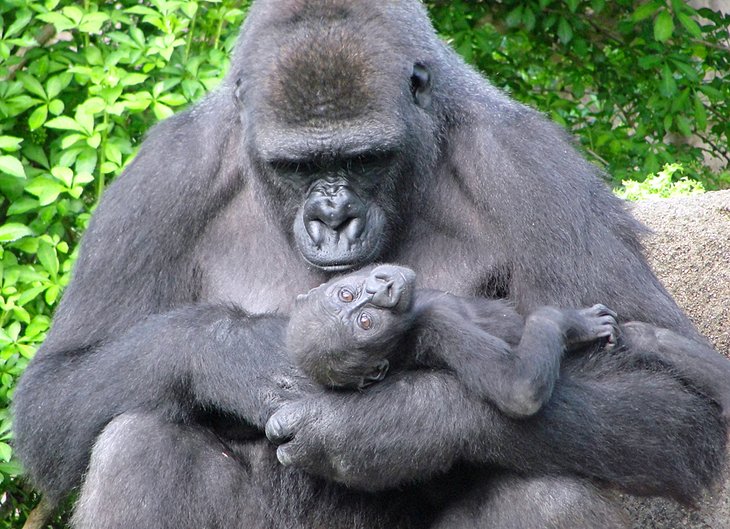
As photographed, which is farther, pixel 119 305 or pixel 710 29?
pixel 710 29

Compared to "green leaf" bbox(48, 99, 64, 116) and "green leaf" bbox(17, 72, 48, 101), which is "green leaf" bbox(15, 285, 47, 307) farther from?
"green leaf" bbox(17, 72, 48, 101)

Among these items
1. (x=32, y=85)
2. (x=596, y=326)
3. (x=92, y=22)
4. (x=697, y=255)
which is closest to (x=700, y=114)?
(x=697, y=255)

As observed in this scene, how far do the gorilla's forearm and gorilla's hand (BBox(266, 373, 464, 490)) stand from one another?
0.17 m

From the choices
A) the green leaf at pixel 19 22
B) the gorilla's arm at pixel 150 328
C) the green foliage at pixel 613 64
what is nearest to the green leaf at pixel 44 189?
the green leaf at pixel 19 22

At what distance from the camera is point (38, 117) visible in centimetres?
554

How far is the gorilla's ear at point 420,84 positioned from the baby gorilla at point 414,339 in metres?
0.73

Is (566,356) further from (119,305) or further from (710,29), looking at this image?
(710,29)

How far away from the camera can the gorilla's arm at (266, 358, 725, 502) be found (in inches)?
150

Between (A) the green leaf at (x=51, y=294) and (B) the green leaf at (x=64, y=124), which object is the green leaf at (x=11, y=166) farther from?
(A) the green leaf at (x=51, y=294)

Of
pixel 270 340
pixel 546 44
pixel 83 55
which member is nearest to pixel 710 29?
pixel 546 44

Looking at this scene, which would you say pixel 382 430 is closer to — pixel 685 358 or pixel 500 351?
pixel 500 351

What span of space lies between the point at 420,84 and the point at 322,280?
745mm

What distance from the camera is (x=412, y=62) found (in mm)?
4156

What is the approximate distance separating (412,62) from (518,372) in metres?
1.16
